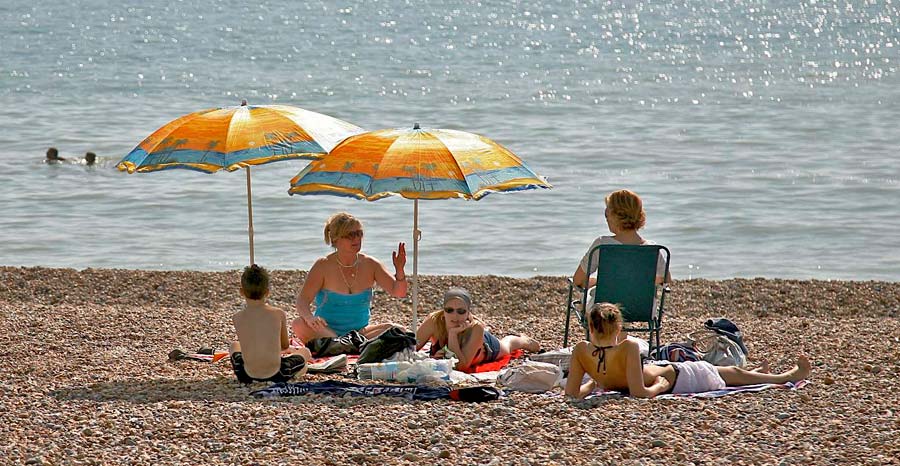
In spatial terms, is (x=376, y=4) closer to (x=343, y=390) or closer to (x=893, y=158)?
(x=893, y=158)

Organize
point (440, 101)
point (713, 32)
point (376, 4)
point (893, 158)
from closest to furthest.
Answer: point (893, 158) < point (440, 101) < point (713, 32) < point (376, 4)

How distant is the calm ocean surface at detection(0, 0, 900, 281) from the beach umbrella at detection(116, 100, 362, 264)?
5.11m

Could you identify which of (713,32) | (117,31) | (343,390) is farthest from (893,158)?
(117,31)

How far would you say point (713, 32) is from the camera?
42250 mm

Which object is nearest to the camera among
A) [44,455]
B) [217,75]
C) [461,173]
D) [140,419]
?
[44,455]

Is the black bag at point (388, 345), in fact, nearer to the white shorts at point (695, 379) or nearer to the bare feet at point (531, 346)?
the bare feet at point (531, 346)

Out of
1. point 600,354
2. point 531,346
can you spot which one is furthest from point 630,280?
point 600,354

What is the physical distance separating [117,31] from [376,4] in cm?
1364

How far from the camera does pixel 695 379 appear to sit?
22.1 ft

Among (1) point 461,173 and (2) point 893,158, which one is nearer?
(1) point 461,173

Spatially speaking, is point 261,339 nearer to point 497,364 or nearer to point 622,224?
point 497,364

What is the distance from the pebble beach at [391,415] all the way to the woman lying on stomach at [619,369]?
14 cm

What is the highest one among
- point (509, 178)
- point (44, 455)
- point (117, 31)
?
point (117, 31)

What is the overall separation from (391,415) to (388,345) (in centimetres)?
114
